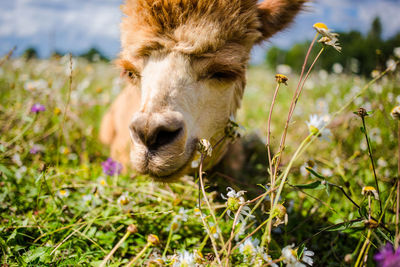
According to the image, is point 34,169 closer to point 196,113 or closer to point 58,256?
point 58,256

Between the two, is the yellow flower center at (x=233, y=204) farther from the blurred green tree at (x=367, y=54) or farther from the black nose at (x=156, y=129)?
the blurred green tree at (x=367, y=54)

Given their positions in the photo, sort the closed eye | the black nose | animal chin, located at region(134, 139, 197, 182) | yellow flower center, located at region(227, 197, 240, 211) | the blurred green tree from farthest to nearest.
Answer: the blurred green tree, the closed eye, animal chin, located at region(134, 139, 197, 182), the black nose, yellow flower center, located at region(227, 197, 240, 211)

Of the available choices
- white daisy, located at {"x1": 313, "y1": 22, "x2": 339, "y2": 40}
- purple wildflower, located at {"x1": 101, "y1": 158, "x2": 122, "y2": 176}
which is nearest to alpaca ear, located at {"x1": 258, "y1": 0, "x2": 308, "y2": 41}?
white daisy, located at {"x1": 313, "y1": 22, "x2": 339, "y2": 40}

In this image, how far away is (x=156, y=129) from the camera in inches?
64.1

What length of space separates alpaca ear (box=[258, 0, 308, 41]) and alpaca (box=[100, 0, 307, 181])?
243 millimetres

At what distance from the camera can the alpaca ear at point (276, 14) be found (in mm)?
2678

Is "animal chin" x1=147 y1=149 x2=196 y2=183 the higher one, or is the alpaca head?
the alpaca head

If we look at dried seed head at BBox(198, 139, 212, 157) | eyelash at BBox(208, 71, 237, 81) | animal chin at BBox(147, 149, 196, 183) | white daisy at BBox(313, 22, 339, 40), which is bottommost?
animal chin at BBox(147, 149, 196, 183)

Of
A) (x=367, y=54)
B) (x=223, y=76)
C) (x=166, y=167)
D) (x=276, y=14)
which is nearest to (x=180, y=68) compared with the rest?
(x=223, y=76)

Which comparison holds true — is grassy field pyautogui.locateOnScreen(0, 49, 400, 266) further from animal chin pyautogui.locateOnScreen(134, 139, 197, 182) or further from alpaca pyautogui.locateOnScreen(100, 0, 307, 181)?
alpaca pyautogui.locateOnScreen(100, 0, 307, 181)

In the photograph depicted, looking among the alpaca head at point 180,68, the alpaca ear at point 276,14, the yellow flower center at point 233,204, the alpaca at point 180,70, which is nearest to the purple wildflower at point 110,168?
the alpaca at point 180,70

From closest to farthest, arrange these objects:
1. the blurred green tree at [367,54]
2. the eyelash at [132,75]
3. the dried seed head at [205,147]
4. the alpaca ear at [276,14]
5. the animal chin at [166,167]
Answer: the dried seed head at [205,147], the animal chin at [166,167], the eyelash at [132,75], the alpaca ear at [276,14], the blurred green tree at [367,54]

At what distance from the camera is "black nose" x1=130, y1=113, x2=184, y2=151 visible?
1.62 metres

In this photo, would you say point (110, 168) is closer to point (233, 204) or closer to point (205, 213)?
point (205, 213)
